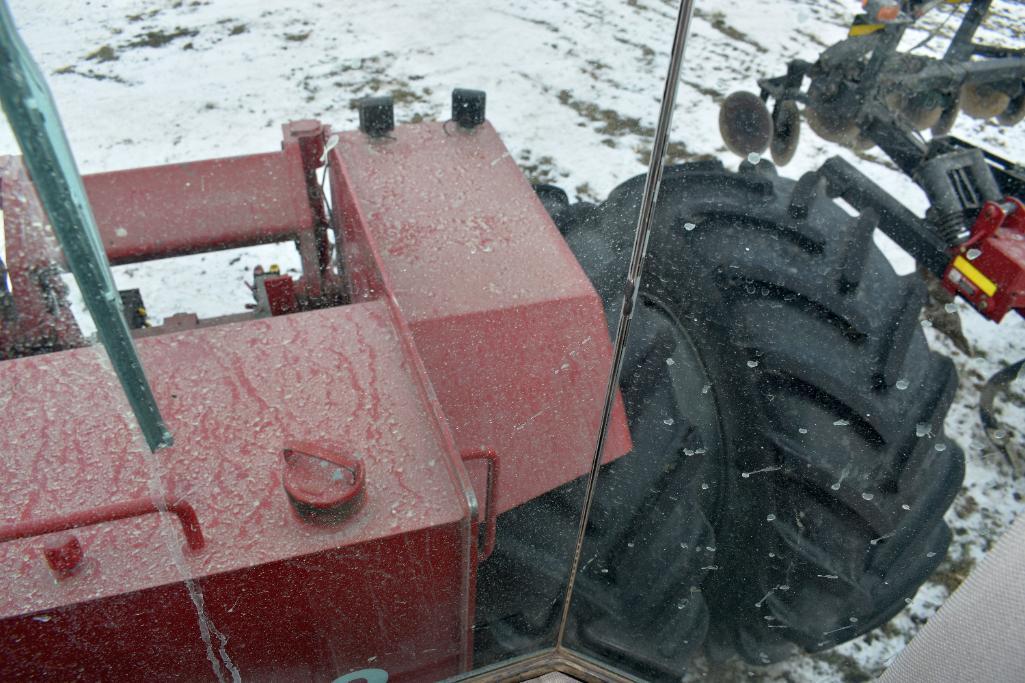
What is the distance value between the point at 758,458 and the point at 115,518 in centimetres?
94

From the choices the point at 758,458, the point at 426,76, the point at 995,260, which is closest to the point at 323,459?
the point at 758,458

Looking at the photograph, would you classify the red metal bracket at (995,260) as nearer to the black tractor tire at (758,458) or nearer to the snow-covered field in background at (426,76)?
the black tractor tire at (758,458)

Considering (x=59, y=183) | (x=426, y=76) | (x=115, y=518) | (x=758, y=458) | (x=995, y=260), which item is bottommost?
(x=426, y=76)

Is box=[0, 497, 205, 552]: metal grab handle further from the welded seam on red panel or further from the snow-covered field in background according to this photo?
the snow-covered field in background

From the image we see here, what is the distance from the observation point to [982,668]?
2.18 ft

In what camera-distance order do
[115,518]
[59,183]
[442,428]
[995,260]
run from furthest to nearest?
[995,260], [442,428], [115,518], [59,183]

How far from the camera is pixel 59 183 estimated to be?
0.50 meters

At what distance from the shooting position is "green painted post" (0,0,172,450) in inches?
17.5

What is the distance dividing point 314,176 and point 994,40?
8.65 feet

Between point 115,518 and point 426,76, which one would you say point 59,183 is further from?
point 426,76

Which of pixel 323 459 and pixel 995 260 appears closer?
pixel 323 459

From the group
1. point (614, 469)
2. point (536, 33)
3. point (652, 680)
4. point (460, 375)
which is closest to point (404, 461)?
point (460, 375)

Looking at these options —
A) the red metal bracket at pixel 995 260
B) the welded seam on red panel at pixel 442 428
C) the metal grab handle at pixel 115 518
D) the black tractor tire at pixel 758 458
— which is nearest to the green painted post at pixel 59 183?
the metal grab handle at pixel 115 518

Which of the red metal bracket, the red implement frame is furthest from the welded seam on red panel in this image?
the red metal bracket
